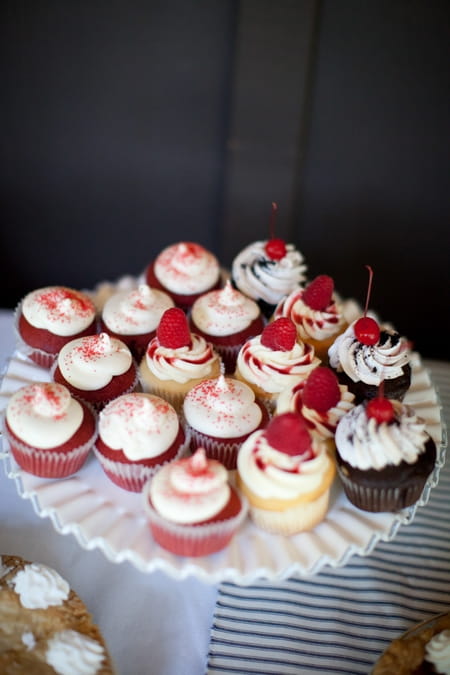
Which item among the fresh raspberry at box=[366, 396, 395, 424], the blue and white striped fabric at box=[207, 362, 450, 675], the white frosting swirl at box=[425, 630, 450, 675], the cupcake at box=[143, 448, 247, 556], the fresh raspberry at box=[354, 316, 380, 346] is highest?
the fresh raspberry at box=[354, 316, 380, 346]

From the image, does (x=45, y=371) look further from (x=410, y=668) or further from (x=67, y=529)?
(x=410, y=668)

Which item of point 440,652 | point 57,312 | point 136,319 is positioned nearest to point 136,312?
point 136,319

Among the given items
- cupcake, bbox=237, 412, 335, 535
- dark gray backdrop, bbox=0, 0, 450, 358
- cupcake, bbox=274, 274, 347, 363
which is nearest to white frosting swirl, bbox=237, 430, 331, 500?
cupcake, bbox=237, 412, 335, 535

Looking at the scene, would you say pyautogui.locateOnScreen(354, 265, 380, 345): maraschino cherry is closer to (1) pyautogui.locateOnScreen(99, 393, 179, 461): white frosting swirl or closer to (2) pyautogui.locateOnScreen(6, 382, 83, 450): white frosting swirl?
(1) pyautogui.locateOnScreen(99, 393, 179, 461): white frosting swirl

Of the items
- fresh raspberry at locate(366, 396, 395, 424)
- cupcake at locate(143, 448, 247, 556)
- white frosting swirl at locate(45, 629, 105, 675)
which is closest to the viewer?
white frosting swirl at locate(45, 629, 105, 675)

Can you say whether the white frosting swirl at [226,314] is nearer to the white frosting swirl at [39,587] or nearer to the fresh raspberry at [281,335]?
the fresh raspberry at [281,335]

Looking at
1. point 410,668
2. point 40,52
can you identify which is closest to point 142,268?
point 40,52

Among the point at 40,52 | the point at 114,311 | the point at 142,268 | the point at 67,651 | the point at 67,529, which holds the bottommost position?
the point at 142,268

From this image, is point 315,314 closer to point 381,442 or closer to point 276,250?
point 276,250
